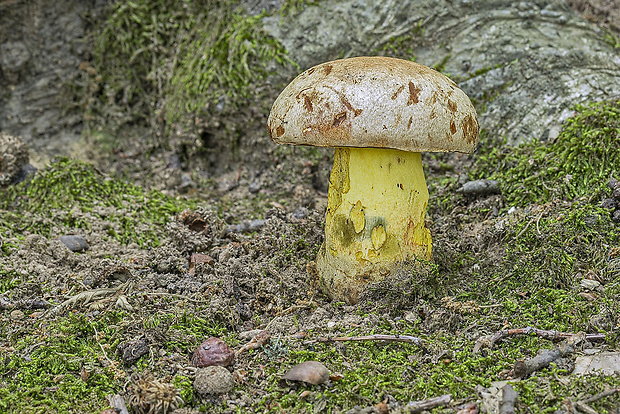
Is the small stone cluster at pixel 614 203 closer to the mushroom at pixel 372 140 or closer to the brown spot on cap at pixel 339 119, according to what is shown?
the mushroom at pixel 372 140

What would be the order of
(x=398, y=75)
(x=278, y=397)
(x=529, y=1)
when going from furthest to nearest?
1. (x=529, y=1)
2. (x=398, y=75)
3. (x=278, y=397)

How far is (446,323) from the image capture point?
2.79 m

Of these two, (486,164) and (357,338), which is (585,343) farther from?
(486,164)

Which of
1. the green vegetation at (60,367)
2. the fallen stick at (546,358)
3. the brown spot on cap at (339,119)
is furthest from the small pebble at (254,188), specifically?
the fallen stick at (546,358)

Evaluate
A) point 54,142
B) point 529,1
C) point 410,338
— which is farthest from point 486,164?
point 54,142

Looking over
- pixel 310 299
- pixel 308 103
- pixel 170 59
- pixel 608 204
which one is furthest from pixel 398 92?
pixel 170 59

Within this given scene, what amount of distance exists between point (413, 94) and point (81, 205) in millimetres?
2981

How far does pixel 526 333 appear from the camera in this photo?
8.59ft

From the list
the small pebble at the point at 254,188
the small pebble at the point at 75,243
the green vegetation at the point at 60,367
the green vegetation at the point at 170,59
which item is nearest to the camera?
the green vegetation at the point at 60,367

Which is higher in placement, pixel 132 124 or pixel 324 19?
pixel 324 19

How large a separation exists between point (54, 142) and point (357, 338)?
14.3ft

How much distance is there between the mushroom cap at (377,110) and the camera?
103 inches

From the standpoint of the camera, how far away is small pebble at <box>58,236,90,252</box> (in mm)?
3818

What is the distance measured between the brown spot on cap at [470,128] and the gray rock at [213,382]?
169cm
